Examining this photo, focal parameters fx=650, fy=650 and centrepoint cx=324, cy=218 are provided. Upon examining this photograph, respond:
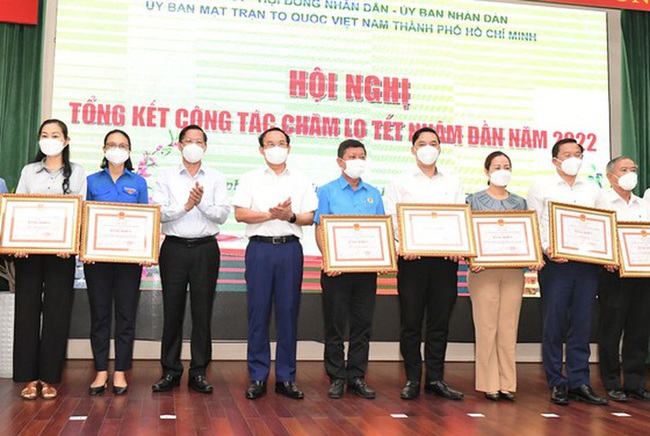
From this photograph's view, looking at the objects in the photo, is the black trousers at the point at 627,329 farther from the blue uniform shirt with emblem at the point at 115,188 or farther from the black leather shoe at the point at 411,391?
the blue uniform shirt with emblem at the point at 115,188

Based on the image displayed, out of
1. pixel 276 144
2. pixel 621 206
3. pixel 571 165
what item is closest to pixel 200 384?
pixel 276 144

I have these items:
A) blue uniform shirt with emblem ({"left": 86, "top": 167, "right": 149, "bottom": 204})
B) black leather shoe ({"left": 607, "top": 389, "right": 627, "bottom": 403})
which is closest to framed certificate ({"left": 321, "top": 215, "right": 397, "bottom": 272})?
blue uniform shirt with emblem ({"left": 86, "top": 167, "right": 149, "bottom": 204})

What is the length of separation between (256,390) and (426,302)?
108 cm

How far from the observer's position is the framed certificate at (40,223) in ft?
10.9

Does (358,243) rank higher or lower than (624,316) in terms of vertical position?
higher

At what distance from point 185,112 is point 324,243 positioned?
210cm

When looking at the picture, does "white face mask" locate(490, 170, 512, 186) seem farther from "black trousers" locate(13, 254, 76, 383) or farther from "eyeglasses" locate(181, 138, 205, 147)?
"black trousers" locate(13, 254, 76, 383)

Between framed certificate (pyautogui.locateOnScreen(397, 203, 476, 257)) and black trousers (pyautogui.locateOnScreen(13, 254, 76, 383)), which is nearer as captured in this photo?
black trousers (pyautogui.locateOnScreen(13, 254, 76, 383))

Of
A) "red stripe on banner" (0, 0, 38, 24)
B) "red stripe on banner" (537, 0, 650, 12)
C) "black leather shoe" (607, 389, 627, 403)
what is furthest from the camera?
"red stripe on banner" (537, 0, 650, 12)

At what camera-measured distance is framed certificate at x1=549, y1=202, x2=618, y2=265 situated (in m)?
3.64

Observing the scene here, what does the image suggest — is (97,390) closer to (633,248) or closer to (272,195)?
(272,195)

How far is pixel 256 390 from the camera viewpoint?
358 centimetres

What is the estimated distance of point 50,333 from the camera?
138 inches

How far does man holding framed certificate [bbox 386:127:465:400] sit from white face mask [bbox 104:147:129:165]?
1.53 metres
